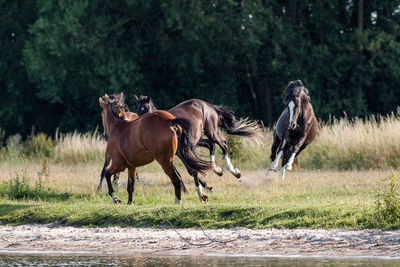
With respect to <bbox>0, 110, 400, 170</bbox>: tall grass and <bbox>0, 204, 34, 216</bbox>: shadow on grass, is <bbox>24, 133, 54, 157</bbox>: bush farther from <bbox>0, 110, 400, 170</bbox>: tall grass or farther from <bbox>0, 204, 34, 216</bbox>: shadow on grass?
<bbox>0, 204, 34, 216</bbox>: shadow on grass

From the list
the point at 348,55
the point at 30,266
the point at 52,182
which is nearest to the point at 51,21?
the point at 348,55

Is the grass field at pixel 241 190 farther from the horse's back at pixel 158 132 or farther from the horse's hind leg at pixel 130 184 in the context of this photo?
the horse's back at pixel 158 132

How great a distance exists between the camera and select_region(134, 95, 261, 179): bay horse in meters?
15.2

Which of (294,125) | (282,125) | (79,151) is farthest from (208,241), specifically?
(79,151)

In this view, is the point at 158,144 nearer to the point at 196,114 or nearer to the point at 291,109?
the point at 196,114

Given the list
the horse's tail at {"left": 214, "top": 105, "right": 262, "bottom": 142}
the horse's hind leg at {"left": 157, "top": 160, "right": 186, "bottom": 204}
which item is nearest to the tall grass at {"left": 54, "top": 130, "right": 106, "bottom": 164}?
the horse's tail at {"left": 214, "top": 105, "right": 262, "bottom": 142}

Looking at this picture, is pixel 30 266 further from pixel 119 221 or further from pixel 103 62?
pixel 103 62

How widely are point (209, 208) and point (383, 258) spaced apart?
357 cm

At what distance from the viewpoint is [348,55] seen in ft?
108

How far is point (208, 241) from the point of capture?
1003 centimetres

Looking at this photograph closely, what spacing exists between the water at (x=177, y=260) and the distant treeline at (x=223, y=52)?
2203 cm

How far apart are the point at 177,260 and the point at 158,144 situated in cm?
389

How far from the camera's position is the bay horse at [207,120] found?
1525 cm

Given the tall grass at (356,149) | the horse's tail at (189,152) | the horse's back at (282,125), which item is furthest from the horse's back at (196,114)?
the tall grass at (356,149)
